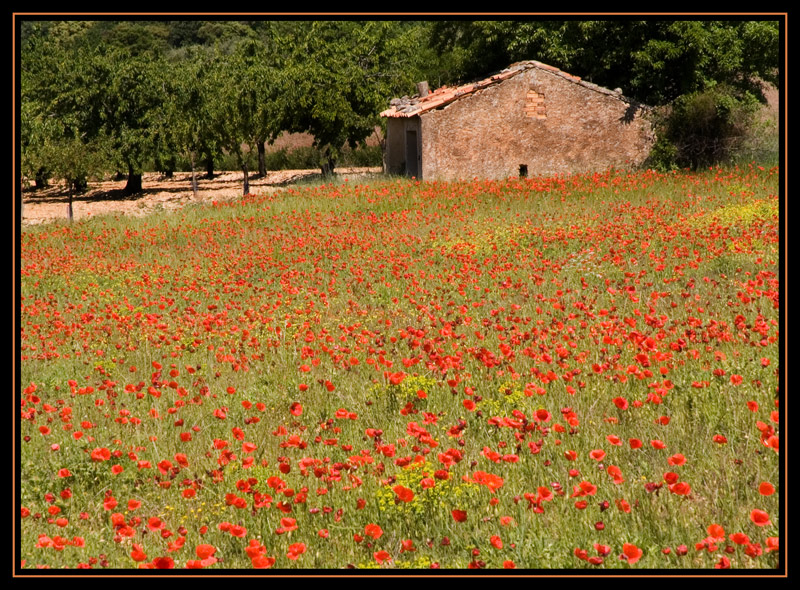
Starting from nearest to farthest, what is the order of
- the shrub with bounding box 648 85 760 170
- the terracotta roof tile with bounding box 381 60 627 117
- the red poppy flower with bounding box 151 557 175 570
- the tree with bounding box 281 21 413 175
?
the red poppy flower with bounding box 151 557 175 570, the shrub with bounding box 648 85 760 170, the terracotta roof tile with bounding box 381 60 627 117, the tree with bounding box 281 21 413 175

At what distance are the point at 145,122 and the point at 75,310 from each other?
28.7 metres

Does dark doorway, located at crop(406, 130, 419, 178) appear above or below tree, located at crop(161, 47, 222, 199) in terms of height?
below

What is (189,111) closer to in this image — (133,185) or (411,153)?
(133,185)

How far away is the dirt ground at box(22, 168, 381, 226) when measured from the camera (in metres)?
33.9

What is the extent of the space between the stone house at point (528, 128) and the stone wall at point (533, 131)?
3 cm

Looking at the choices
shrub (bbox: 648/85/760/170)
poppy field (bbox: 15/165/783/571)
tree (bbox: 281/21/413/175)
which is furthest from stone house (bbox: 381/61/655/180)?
poppy field (bbox: 15/165/783/571)

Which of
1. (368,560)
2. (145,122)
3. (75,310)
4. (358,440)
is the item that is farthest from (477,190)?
(145,122)

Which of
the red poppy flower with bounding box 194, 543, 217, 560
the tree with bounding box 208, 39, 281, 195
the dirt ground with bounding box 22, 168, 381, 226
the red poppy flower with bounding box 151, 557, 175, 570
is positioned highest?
the tree with bounding box 208, 39, 281, 195

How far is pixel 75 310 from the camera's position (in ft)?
33.6

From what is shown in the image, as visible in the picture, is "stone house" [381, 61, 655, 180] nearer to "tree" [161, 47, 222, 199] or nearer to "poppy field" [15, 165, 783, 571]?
"tree" [161, 47, 222, 199]

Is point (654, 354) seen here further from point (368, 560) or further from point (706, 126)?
point (706, 126)

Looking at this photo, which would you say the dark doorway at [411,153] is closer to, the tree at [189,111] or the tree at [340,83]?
the tree at [340,83]

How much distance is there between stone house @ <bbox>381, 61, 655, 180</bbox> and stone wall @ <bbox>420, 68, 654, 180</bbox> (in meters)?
0.03

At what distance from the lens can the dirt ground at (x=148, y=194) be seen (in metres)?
33.9
